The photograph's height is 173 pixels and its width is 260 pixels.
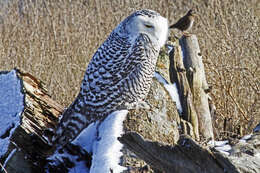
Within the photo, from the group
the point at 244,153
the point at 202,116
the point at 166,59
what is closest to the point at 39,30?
the point at 166,59

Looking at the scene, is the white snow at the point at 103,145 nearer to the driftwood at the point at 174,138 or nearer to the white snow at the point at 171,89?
the driftwood at the point at 174,138

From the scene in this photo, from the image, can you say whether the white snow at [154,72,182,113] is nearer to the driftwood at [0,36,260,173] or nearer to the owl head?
the driftwood at [0,36,260,173]

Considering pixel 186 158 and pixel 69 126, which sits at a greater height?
pixel 186 158

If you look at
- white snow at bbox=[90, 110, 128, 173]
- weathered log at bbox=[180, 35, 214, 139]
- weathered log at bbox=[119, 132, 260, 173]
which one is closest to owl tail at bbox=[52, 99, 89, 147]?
white snow at bbox=[90, 110, 128, 173]

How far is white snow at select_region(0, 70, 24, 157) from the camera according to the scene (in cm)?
262

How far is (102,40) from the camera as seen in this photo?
5465 millimetres

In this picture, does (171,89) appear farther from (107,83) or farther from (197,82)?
(107,83)

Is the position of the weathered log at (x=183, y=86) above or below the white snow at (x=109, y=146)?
below

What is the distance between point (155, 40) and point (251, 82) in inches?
57.9

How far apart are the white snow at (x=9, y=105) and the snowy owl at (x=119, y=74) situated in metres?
0.31

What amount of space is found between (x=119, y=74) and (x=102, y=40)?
8.18ft

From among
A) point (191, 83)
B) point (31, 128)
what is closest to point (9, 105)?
point (31, 128)

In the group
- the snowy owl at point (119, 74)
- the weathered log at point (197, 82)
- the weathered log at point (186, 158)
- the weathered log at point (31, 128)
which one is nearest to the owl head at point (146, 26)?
the snowy owl at point (119, 74)

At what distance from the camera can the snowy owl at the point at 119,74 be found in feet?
9.77
